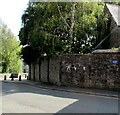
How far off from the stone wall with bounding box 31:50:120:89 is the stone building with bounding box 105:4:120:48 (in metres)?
5.47

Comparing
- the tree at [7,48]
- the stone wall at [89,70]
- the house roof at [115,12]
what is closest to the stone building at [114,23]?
the house roof at [115,12]

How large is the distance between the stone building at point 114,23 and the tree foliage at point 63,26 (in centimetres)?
197

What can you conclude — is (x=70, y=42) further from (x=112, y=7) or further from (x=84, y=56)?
(x=112, y=7)

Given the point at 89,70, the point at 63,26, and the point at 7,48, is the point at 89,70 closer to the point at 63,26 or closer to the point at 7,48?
the point at 63,26

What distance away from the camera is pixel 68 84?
14195 mm

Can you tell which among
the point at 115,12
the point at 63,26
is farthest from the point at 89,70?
the point at 115,12

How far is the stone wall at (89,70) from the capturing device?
11602 millimetres

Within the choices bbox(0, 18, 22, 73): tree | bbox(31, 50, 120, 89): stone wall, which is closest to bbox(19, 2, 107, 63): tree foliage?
bbox(31, 50, 120, 89): stone wall

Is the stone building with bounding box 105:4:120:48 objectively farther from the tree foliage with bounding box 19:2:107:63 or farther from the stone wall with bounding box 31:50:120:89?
the stone wall with bounding box 31:50:120:89

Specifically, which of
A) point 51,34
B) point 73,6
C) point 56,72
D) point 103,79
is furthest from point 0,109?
point 73,6

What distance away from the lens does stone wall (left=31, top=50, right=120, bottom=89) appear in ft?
38.1

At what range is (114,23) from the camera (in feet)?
59.4

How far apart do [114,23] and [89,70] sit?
847 cm

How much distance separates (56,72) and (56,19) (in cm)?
615
